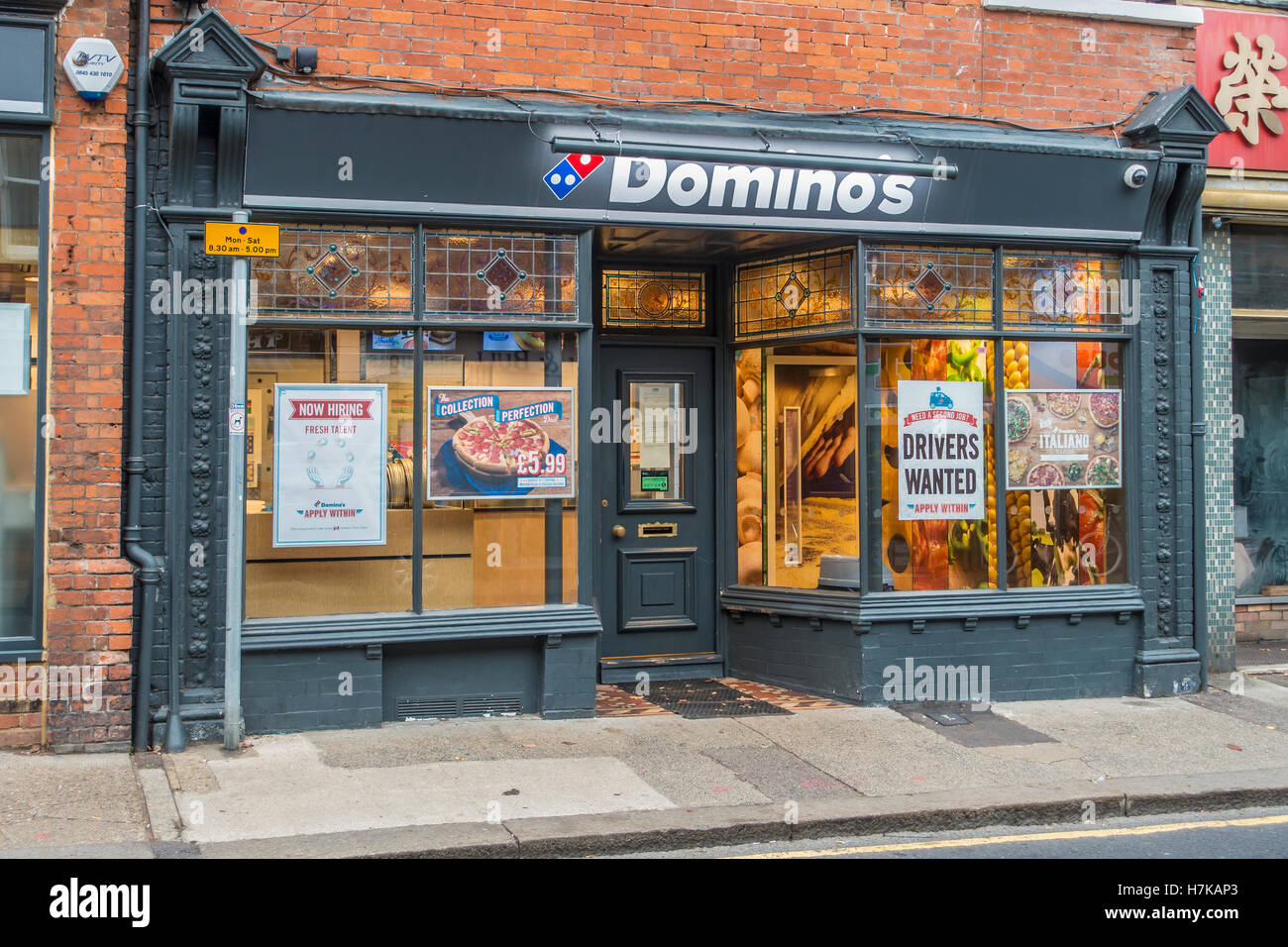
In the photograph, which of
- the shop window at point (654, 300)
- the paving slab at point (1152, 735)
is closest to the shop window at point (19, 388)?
the shop window at point (654, 300)

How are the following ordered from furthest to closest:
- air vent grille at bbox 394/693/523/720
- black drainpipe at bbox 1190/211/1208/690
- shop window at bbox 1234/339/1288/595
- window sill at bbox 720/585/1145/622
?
shop window at bbox 1234/339/1288/595
black drainpipe at bbox 1190/211/1208/690
window sill at bbox 720/585/1145/622
air vent grille at bbox 394/693/523/720

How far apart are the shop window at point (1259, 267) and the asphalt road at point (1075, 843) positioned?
587cm

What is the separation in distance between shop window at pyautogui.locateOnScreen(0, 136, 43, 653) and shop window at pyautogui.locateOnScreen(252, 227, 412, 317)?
138 cm

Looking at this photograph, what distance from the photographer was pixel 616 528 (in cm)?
1004

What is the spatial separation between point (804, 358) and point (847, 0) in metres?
2.78

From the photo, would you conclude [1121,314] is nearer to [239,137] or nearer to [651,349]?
[651,349]

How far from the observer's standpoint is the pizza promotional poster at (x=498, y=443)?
8.62 metres

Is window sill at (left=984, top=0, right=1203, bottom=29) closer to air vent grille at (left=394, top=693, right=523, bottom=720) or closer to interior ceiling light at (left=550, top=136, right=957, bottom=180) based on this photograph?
interior ceiling light at (left=550, top=136, right=957, bottom=180)

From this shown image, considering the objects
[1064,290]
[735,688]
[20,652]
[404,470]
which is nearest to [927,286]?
[1064,290]

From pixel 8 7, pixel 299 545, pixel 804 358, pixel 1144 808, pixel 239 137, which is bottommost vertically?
pixel 1144 808

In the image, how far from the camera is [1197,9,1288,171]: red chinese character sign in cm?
1069

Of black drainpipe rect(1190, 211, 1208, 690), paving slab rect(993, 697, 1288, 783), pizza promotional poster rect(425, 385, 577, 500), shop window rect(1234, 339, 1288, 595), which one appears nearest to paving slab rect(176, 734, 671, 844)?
pizza promotional poster rect(425, 385, 577, 500)

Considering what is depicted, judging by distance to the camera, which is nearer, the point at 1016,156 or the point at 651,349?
the point at 1016,156

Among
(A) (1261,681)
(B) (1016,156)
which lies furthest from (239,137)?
(A) (1261,681)
